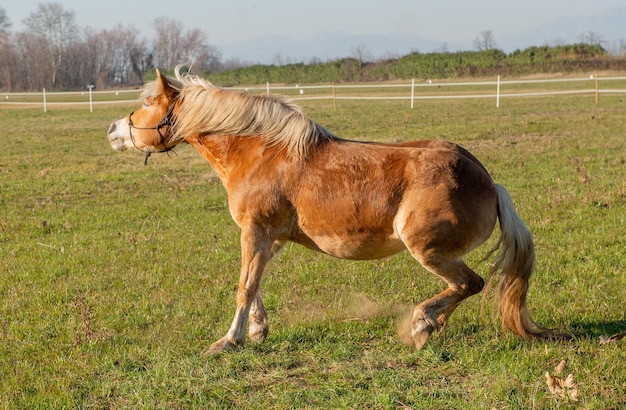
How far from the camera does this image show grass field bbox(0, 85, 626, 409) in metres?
4.76

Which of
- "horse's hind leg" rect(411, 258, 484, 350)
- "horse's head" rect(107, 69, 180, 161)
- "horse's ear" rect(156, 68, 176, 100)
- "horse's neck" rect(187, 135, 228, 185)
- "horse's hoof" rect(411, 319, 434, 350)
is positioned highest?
"horse's ear" rect(156, 68, 176, 100)

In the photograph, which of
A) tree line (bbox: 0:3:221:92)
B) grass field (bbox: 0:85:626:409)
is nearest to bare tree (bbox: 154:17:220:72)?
tree line (bbox: 0:3:221:92)

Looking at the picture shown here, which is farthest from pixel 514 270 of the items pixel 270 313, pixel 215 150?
pixel 215 150

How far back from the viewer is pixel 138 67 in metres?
101

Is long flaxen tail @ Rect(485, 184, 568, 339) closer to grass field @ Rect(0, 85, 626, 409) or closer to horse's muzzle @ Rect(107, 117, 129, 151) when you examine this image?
grass field @ Rect(0, 85, 626, 409)

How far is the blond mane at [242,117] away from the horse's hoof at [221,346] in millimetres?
1572

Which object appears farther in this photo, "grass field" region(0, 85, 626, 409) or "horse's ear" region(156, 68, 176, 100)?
"horse's ear" region(156, 68, 176, 100)

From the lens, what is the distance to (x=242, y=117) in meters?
6.07

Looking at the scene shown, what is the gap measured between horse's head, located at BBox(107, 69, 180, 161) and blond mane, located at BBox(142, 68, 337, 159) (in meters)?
0.06

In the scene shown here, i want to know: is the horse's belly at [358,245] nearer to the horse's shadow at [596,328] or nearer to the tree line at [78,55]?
the horse's shadow at [596,328]

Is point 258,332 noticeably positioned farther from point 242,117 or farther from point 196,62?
point 196,62

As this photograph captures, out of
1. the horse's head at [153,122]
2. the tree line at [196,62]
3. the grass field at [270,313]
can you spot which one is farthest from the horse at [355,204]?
the tree line at [196,62]

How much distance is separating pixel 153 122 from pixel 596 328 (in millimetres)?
4181

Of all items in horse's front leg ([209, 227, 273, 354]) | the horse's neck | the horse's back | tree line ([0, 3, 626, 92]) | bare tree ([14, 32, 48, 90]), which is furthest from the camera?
bare tree ([14, 32, 48, 90])
